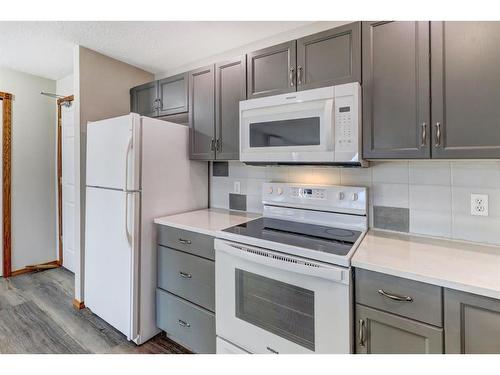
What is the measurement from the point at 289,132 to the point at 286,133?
2cm

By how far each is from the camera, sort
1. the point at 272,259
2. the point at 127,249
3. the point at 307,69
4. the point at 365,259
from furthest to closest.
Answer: the point at 127,249 < the point at 307,69 < the point at 272,259 < the point at 365,259

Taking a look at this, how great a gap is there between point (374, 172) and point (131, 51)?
7.56 feet

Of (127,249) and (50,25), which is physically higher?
(50,25)

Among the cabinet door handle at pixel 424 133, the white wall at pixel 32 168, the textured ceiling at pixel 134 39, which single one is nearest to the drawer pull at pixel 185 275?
the cabinet door handle at pixel 424 133

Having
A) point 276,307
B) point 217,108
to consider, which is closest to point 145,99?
point 217,108

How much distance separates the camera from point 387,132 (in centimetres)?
145

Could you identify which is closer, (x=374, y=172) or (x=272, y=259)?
(x=272, y=259)

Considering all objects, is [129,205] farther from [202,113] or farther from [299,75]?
[299,75]

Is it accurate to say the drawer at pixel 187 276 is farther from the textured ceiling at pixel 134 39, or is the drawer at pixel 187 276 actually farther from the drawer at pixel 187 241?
the textured ceiling at pixel 134 39

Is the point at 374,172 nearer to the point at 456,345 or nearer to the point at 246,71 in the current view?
the point at 456,345

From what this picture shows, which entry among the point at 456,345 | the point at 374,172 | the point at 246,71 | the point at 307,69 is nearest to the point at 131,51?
the point at 246,71

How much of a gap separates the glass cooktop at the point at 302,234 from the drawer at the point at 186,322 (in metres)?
0.61

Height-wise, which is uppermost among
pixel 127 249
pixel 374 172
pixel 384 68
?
pixel 384 68

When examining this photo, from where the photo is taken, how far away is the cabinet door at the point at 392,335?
1.08 m
